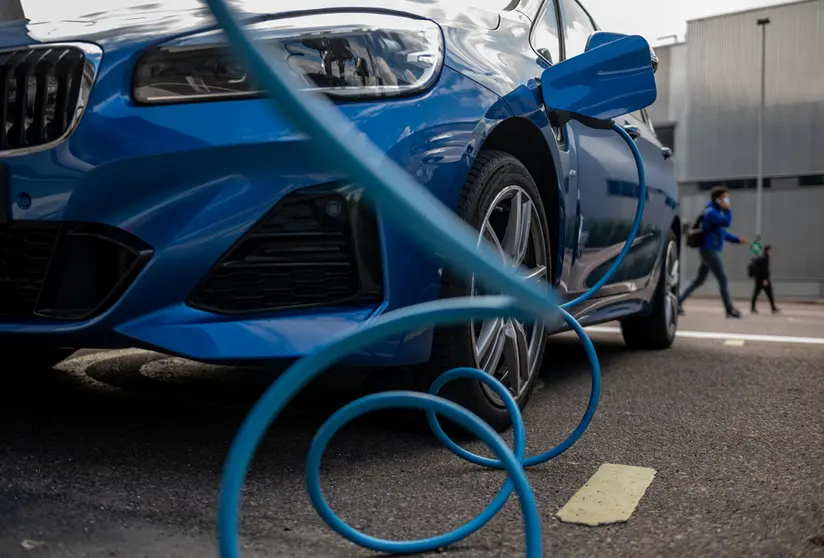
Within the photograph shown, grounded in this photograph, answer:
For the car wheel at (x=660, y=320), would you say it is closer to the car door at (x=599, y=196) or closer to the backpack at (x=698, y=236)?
the car door at (x=599, y=196)

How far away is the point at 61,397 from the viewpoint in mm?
2730

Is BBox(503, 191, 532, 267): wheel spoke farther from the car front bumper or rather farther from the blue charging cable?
the blue charging cable

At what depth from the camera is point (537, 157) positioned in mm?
2668

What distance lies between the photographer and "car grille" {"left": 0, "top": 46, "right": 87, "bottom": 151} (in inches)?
76.6

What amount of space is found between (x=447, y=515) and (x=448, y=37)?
1.23 m

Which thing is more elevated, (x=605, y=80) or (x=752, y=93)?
(x=605, y=80)

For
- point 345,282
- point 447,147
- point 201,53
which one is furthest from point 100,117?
point 447,147

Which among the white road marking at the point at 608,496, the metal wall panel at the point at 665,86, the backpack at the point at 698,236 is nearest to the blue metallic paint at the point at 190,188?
the white road marking at the point at 608,496

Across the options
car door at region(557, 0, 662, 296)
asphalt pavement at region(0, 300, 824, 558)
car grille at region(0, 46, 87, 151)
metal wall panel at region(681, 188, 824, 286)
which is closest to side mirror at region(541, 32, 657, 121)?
car door at region(557, 0, 662, 296)

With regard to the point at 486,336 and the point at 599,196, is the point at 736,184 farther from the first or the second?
the point at 486,336

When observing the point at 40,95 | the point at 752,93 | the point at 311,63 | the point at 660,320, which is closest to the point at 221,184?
the point at 311,63

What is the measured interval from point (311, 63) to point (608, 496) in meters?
1.24

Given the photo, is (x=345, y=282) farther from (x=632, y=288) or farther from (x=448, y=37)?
(x=632, y=288)

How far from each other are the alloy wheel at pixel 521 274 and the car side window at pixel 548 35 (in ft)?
2.08
